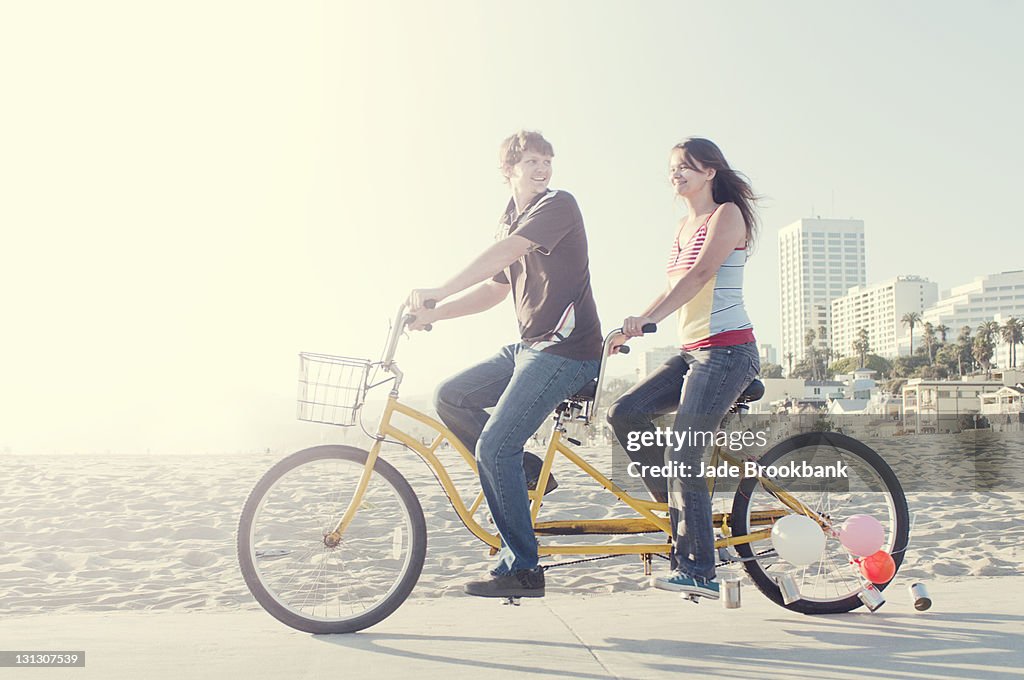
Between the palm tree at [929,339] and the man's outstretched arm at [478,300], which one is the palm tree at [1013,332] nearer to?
the palm tree at [929,339]

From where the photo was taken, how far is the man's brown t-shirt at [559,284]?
357 centimetres

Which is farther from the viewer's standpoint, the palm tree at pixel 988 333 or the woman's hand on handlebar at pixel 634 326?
the palm tree at pixel 988 333

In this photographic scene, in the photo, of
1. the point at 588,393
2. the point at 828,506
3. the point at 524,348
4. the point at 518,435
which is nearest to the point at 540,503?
the point at 518,435

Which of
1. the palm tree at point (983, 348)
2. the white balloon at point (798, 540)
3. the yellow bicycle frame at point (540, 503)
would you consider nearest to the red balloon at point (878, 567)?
the white balloon at point (798, 540)

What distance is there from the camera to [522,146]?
12.1 ft

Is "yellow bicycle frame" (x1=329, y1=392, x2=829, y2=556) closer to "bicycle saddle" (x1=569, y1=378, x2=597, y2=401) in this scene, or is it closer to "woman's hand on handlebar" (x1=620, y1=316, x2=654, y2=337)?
"bicycle saddle" (x1=569, y1=378, x2=597, y2=401)

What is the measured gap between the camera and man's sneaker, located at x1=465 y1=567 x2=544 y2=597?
11.6 feet

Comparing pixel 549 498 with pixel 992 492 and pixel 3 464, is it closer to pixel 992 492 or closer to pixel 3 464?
pixel 992 492

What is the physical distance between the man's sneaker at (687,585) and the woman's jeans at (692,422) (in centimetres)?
3

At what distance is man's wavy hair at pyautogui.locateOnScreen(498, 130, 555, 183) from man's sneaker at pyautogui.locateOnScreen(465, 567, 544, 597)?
1.55 meters

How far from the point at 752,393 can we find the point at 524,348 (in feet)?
3.09

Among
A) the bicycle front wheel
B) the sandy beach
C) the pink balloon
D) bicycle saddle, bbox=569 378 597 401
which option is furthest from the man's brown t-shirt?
the pink balloon

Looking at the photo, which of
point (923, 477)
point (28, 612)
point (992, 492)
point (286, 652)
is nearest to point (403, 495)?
point (286, 652)

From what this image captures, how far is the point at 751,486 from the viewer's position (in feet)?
13.0
